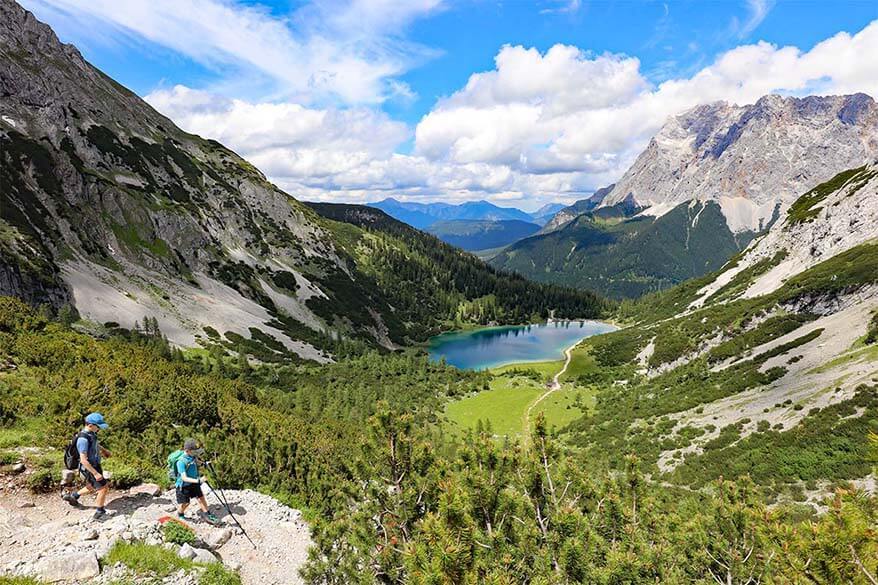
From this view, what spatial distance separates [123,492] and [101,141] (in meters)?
133

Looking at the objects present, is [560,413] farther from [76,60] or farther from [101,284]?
[76,60]

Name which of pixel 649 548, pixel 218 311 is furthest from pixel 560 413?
pixel 218 311

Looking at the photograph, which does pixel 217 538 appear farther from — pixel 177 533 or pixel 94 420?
pixel 94 420

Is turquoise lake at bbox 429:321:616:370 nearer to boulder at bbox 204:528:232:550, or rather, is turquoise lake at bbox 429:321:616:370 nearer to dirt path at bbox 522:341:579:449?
dirt path at bbox 522:341:579:449

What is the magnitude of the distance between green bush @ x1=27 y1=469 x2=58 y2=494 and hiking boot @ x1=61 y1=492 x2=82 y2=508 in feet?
2.74

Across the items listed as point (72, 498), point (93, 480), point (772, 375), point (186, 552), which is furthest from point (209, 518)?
point (772, 375)

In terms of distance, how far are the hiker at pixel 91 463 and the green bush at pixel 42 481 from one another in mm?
905

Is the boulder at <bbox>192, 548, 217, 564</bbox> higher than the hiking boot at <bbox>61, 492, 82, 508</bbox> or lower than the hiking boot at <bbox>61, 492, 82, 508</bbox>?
lower

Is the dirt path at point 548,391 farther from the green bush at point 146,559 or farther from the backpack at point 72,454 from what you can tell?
the backpack at point 72,454

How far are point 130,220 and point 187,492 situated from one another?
366 feet

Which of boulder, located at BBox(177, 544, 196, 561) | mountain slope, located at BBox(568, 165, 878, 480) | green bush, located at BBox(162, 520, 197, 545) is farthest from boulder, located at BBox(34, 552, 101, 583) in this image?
mountain slope, located at BBox(568, 165, 878, 480)

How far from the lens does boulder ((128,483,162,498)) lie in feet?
49.3

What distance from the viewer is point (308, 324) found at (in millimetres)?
121125

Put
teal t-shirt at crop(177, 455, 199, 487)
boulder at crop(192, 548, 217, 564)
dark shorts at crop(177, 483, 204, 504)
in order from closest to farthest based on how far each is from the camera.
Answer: boulder at crop(192, 548, 217, 564), teal t-shirt at crop(177, 455, 199, 487), dark shorts at crop(177, 483, 204, 504)
